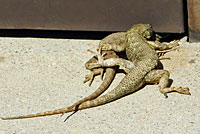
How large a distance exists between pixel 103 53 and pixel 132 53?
0.57 meters

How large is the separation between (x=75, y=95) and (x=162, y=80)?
1.29m

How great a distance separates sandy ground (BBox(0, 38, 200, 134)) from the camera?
18.9 feet

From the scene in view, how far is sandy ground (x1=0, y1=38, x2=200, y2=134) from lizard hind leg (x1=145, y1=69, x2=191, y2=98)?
0.07 metres

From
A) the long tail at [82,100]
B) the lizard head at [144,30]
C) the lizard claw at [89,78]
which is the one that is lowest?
the long tail at [82,100]

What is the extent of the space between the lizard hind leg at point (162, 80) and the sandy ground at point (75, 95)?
7 cm

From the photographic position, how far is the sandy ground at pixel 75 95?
227 inches

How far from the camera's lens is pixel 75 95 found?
21.3ft

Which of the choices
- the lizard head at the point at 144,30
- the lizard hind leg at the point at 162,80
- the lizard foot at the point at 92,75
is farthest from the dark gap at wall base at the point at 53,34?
the lizard hind leg at the point at 162,80

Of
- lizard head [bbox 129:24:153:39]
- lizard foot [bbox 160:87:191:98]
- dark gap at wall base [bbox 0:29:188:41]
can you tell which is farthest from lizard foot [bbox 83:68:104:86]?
dark gap at wall base [bbox 0:29:188:41]

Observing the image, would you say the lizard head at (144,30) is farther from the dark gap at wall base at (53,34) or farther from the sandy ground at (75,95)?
the dark gap at wall base at (53,34)

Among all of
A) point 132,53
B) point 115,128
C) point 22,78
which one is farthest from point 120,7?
point 115,128

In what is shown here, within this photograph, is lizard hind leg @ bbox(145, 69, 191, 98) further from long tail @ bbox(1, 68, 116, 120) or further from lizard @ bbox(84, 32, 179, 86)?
lizard @ bbox(84, 32, 179, 86)

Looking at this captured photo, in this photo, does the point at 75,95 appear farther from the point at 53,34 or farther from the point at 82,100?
the point at 53,34

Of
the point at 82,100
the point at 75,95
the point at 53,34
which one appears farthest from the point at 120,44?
the point at 82,100
